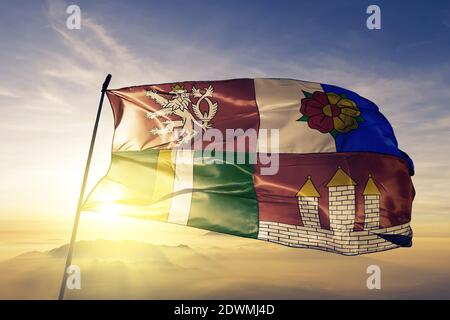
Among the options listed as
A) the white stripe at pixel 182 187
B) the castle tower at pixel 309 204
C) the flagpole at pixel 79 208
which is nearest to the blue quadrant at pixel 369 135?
the castle tower at pixel 309 204

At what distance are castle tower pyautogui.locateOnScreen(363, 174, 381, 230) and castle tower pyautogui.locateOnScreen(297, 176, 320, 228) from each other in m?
1.23

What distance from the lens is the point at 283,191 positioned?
398 inches

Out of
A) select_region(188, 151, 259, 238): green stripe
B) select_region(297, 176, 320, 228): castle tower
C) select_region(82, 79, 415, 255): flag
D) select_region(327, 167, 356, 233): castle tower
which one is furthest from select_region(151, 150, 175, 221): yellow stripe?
select_region(327, 167, 356, 233): castle tower

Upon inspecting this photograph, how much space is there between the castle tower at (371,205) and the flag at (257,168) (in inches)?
1.0

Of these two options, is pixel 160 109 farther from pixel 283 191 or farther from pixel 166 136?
pixel 283 191

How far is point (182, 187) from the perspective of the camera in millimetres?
10070

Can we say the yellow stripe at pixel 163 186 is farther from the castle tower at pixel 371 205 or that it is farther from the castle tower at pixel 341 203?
the castle tower at pixel 371 205

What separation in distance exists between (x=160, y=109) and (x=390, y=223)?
6.51m

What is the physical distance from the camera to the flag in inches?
385

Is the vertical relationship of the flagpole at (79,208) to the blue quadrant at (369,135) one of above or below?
below

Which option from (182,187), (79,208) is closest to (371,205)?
(182,187)

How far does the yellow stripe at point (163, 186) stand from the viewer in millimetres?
9742

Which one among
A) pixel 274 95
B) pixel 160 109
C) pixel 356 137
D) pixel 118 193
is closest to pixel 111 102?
pixel 160 109

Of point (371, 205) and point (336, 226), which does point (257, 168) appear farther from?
point (371, 205)
